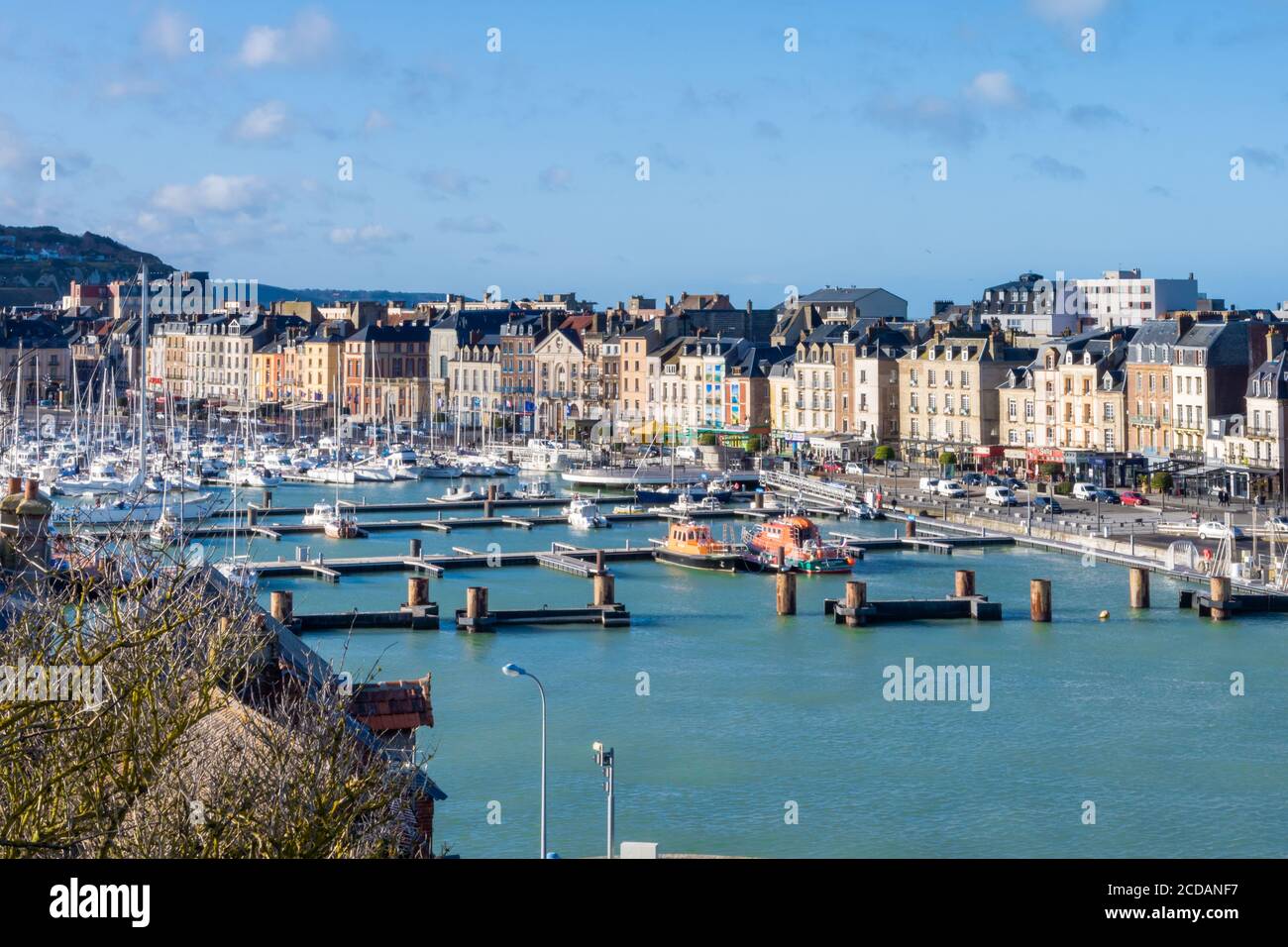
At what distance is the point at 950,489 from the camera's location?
52375 mm

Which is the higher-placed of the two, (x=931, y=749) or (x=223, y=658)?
(x=223, y=658)

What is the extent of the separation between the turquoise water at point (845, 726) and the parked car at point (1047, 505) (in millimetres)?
10227

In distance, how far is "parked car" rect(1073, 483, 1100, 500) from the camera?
50.2m

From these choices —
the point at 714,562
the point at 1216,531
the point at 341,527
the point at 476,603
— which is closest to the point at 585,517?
the point at 341,527

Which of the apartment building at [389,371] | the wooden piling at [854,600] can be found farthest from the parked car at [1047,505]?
the apartment building at [389,371]

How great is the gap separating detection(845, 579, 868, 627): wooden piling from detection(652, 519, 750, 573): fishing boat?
791 centimetres

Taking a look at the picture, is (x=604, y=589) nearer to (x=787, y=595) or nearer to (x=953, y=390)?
(x=787, y=595)

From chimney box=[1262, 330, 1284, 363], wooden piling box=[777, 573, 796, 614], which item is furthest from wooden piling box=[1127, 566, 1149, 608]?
chimney box=[1262, 330, 1284, 363]

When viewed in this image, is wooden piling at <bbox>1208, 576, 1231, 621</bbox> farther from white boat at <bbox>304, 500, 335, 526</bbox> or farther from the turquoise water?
white boat at <bbox>304, 500, 335, 526</bbox>

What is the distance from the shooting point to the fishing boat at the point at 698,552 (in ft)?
132
